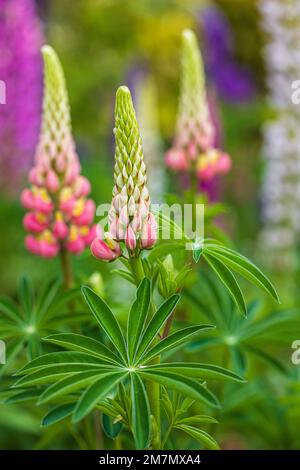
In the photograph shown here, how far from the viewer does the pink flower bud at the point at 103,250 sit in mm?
1094

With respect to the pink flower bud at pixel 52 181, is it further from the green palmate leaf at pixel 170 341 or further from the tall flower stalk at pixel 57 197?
the green palmate leaf at pixel 170 341

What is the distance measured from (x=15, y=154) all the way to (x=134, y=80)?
3.10ft

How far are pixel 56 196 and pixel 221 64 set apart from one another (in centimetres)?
346

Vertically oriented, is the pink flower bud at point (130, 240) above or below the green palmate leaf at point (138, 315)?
above

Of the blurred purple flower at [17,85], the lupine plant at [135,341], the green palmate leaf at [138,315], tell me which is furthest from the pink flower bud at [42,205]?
the blurred purple flower at [17,85]

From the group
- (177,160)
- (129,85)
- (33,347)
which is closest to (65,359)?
(33,347)

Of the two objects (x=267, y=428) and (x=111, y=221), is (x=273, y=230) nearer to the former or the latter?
(x=267, y=428)

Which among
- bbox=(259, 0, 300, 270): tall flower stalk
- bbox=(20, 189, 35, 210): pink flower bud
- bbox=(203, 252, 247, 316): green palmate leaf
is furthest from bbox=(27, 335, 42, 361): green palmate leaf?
bbox=(259, 0, 300, 270): tall flower stalk

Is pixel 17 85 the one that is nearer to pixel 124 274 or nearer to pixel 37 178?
pixel 37 178

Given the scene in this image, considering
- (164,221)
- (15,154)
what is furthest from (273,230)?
(164,221)

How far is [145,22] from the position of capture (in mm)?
5180

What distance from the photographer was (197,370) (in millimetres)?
1037

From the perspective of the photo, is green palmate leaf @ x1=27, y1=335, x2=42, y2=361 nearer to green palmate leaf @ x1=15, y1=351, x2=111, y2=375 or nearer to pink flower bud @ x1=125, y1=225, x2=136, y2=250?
green palmate leaf @ x1=15, y1=351, x2=111, y2=375
